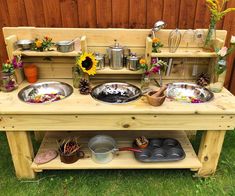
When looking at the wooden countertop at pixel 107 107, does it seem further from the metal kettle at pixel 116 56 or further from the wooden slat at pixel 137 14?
the wooden slat at pixel 137 14

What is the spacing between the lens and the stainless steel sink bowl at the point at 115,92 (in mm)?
1875

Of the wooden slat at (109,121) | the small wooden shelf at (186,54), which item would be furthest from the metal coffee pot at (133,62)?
the wooden slat at (109,121)

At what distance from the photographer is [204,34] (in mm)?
1979

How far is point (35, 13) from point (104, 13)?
1.92 feet

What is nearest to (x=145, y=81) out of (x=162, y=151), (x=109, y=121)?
(x=109, y=121)

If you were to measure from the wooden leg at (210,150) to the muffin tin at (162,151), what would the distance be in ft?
0.55

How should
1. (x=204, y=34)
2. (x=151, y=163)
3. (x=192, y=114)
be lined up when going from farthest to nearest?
(x=204, y=34) < (x=151, y=163) < (x=192, y=114)

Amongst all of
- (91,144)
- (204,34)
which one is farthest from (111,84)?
(204,34)

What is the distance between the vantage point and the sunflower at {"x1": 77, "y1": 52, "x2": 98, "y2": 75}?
5.83ft

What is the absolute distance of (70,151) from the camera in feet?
6.10

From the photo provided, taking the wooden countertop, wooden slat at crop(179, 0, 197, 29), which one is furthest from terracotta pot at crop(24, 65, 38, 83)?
wooden slat at crop(179, 0, 197, 29)

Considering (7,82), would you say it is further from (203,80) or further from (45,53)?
(203,80)

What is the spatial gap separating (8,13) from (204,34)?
166 centimetres

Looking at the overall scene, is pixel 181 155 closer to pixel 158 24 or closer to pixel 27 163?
pixel 158 24
